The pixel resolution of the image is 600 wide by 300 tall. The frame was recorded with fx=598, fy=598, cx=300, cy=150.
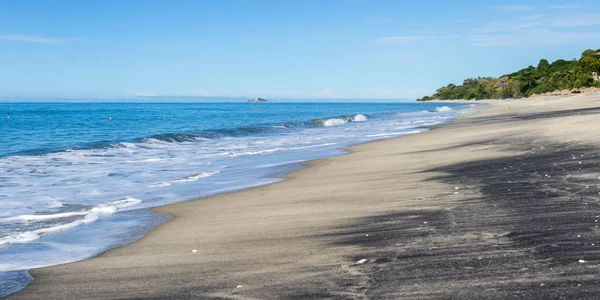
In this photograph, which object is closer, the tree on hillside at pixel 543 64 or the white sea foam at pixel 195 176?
the white sea foam at pixel 195 176

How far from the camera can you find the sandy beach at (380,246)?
513cm

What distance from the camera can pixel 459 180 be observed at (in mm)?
11156

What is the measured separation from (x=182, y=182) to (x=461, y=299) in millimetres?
11534

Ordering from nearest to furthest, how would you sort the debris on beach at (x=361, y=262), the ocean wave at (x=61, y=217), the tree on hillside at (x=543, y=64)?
the debris on beach at (x=361, y=262) → the ocean wave at (x=61, y=217) → the tree on hillside at (x=543, y=64)

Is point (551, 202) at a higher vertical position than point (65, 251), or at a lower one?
higher

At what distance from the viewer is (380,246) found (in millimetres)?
6543

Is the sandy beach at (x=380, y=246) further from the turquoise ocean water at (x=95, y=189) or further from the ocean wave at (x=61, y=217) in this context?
the ocean wave at (x=61, y=217)

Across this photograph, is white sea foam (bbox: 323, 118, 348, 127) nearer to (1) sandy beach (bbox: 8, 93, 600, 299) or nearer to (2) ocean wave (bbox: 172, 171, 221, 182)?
(2) ocean wave (bbox: 172, 171, 221, 182)

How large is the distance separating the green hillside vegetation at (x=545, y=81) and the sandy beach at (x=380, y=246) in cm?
9276

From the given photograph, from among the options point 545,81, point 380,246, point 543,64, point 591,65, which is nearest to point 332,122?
point 380,246

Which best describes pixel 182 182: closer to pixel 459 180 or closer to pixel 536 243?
pixel 459 180

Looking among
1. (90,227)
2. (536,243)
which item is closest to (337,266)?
(536,243)

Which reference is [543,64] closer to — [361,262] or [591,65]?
[591,65]

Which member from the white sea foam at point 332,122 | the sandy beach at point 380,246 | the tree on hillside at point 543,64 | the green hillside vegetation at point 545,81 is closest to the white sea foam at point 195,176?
the sandy beach at point 380,246
